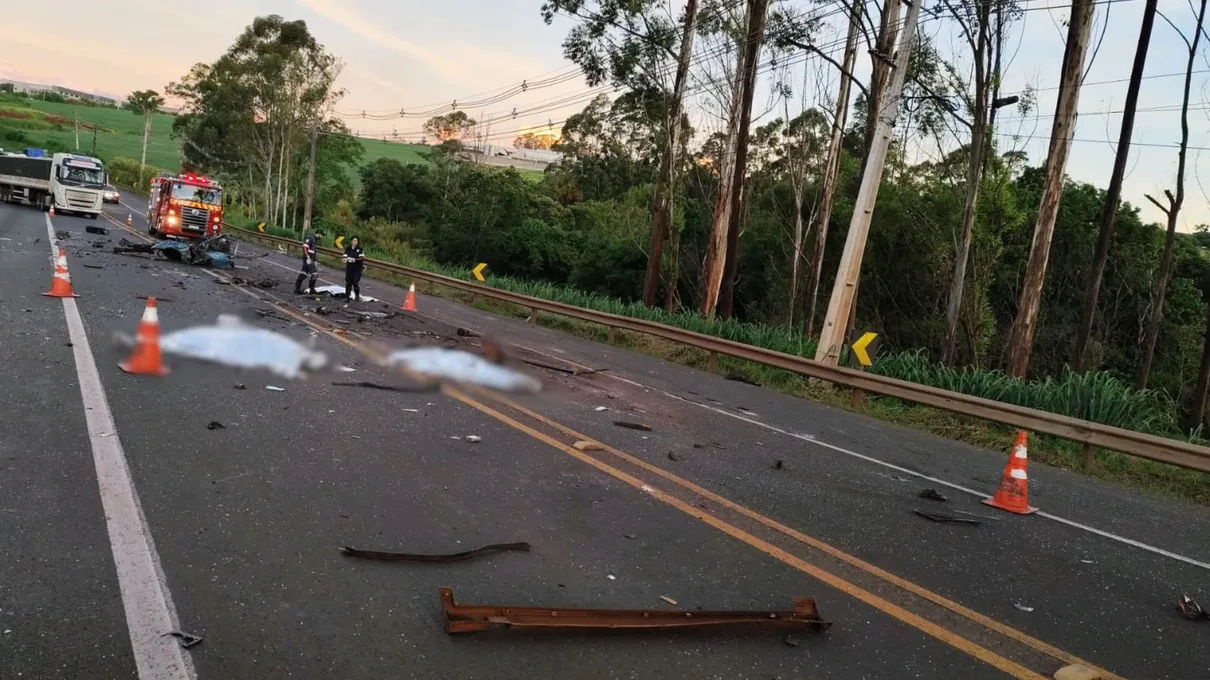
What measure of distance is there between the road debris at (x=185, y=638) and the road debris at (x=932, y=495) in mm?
5660

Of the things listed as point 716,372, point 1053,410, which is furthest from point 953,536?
point 716,372

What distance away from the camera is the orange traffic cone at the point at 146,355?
806cm

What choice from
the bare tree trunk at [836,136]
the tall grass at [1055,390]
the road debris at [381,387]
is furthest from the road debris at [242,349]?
the bare tree trunk at [836,136]

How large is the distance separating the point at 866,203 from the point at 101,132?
492ft

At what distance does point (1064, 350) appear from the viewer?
34.2 metres

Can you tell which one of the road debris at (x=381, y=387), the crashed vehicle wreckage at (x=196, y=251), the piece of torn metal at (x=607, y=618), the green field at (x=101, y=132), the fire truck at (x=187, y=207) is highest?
the green field at (x=101, y=132)

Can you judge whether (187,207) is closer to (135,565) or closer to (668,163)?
(668,163)

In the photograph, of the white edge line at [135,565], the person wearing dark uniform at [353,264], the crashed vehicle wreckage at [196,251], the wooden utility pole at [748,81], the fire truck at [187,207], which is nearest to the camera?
the white edge line at [135,565]

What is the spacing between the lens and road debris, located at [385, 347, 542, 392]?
9078 millimetres

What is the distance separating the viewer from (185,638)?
3.33 meters

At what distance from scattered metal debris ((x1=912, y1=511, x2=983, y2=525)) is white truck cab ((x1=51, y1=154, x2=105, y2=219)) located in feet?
139

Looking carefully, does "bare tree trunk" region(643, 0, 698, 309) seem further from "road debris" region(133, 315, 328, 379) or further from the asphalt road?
the asphalt road

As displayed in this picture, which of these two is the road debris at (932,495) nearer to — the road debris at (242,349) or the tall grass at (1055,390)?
the tall grass at (1055,390)

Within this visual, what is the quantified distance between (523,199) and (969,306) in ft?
102
